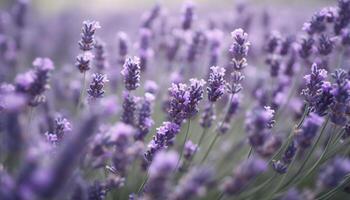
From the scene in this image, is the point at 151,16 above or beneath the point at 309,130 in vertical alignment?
above

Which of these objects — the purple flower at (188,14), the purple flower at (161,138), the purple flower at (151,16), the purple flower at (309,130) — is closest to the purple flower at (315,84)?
the purple flower at (309,130)

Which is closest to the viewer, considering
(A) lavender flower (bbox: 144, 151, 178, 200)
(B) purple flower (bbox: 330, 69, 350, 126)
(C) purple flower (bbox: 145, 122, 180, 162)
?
(A) lavender flower (bbox: 144, 151, 178, 200)

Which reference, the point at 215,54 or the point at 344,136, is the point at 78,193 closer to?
the point at 344,136

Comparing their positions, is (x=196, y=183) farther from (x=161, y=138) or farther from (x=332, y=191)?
(x=332, y=191)

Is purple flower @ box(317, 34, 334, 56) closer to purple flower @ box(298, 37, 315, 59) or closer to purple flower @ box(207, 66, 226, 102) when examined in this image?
purple flower @ box(298, 37, 315, 59)

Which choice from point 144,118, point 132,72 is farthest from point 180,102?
point 132,72

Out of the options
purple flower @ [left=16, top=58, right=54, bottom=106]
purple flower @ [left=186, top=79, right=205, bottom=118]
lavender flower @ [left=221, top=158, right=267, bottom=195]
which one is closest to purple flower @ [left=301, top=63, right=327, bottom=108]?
purple flower @ [left=186, top=79, right=205, bottom=118]

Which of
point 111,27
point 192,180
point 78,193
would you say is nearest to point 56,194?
point 78,193

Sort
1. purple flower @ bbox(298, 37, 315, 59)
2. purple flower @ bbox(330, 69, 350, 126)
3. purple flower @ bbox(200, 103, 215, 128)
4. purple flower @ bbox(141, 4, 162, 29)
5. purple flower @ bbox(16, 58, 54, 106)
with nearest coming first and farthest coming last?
purple flower @ bbox(16, 58, 54, 106) → purple flower @ bbox(330, 69, 350, 126) → purple flower @ bbox(200, 103, 215, 128) → purple flower @ bbox(298, 37, 315, 59) → purple flower @ bbox(141, 4, 162, 29)
